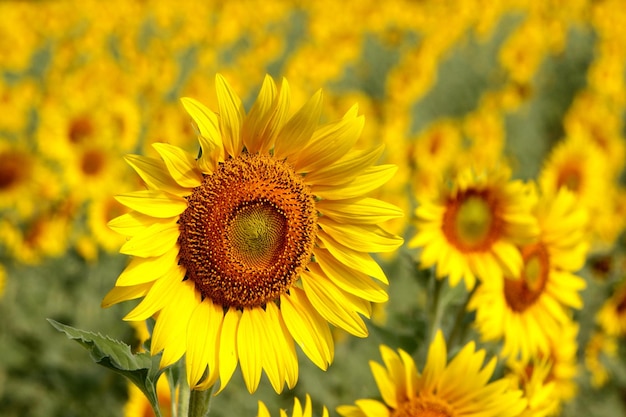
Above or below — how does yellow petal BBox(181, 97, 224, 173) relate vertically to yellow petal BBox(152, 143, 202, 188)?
above

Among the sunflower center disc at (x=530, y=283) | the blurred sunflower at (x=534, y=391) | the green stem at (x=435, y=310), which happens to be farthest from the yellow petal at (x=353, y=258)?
the sunflower center disc at (x=530, y=283)

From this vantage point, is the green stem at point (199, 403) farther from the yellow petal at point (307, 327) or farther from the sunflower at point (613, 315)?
the sunflower at point (613, 315)

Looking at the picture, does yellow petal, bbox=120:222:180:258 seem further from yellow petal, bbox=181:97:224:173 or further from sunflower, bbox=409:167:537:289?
sunflower, bbox=409:167:537:289

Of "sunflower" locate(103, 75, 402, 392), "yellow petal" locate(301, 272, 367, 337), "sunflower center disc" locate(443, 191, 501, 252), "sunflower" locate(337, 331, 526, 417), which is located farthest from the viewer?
"sunflower center disc" locate(443, 191, 501, 252)

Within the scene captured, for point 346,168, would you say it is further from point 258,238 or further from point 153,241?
point 153,241

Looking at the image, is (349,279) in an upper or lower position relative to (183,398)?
upper

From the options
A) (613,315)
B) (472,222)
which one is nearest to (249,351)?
(472,222)

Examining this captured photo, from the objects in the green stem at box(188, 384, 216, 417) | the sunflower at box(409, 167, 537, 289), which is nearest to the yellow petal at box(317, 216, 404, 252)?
the green stem at box(188, 384, 216, 417)
